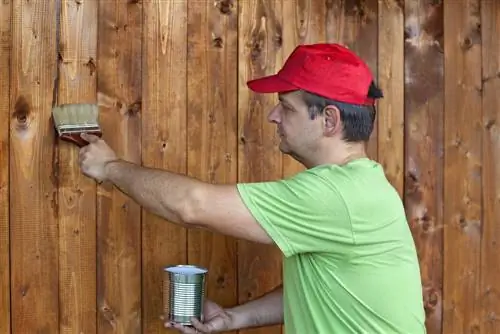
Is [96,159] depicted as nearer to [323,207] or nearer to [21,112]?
[21,112]

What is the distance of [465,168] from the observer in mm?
2547

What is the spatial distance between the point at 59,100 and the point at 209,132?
0.46 m

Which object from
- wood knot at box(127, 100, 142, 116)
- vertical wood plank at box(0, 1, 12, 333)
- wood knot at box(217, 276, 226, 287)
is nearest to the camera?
vertical wood plank at box(0, 1, 12, 333)

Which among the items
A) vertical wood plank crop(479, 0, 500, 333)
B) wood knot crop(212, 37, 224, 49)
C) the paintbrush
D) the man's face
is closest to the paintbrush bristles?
the paintbrush

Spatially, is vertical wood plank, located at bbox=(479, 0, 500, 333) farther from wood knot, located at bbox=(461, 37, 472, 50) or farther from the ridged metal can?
the ridged metal can

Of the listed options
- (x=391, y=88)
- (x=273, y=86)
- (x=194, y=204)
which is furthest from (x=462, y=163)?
(x=194, y=204)

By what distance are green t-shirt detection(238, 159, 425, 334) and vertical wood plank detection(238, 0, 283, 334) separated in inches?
21.5

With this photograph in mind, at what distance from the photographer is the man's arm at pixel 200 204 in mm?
1660

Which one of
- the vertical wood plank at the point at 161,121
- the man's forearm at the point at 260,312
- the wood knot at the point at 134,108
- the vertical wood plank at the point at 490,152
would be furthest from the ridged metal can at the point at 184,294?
the vertical wood plank at the point at 490,152

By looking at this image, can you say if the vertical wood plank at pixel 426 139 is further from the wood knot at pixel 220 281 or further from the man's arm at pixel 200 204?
the man's arm at pixel 200 204

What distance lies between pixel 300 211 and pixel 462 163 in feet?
3.56

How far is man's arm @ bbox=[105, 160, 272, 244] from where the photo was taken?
166 centimetres

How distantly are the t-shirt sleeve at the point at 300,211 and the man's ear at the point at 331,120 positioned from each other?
0.51ft

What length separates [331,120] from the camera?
178cm
